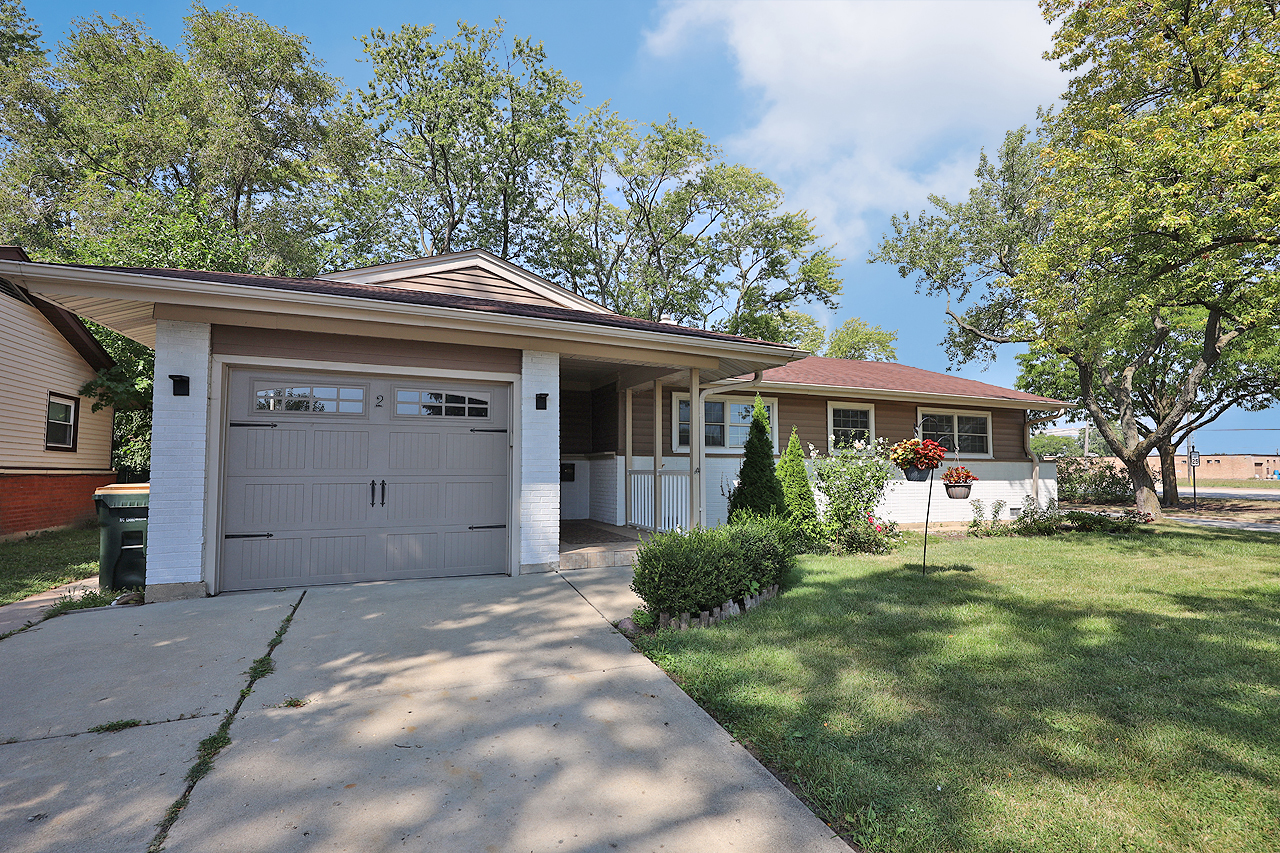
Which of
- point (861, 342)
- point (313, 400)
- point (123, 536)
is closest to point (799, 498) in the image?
point (313, 400)

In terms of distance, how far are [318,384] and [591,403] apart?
647cm

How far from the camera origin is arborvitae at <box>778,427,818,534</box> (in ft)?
30.3

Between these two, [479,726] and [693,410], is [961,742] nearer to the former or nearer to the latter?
[479,726]

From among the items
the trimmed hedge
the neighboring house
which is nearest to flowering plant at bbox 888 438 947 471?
the trimmed hedge

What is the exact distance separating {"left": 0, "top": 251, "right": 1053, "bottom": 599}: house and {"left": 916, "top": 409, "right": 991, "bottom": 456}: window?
745 cm

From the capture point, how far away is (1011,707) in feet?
10.5

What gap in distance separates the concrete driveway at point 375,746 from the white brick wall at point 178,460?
0.81 m

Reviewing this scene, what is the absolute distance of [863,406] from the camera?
42.2 ft

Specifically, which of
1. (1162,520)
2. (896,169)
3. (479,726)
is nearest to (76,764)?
(479,726)

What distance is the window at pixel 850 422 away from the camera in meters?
12.5

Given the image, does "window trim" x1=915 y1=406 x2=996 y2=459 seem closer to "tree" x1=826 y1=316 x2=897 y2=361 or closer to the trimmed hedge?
the trimmed hedge

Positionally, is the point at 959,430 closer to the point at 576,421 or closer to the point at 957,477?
the point at 957,477

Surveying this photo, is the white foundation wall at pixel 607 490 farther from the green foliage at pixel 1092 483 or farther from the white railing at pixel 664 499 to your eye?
the green foliage at pixel 1092 483

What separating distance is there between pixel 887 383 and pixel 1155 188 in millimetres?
5580
